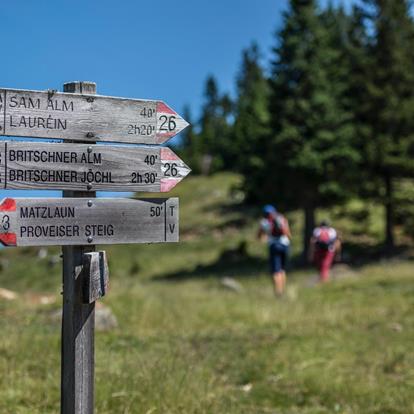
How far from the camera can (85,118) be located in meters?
4.03

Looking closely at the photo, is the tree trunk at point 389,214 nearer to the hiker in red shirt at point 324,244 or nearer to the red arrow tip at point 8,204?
the hiker in red shirt at point 324,244

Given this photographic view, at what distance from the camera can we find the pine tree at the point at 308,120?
94.9 ft

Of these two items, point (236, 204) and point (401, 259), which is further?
point (236, 204)

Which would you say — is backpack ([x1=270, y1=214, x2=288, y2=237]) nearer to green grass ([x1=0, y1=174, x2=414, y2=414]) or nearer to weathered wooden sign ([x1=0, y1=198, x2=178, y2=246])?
green grass ([x1=0, y1=174, x2=414, y2=414])

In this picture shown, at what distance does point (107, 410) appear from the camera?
17.9 feet

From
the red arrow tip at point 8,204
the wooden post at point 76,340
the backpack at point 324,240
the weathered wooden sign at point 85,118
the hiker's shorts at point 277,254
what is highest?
the weathered wooden sign at point 85,118

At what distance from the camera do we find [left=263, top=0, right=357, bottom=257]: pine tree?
2892 centimetres

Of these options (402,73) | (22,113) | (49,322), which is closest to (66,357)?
(22,113)

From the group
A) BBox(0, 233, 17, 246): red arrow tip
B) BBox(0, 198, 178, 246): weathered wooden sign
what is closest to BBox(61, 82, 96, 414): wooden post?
BBox(0, 198, 178, 246): weathered wooden sign

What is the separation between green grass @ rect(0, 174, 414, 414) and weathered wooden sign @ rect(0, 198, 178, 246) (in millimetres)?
1833

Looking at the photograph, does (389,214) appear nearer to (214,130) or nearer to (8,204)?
(8,204)

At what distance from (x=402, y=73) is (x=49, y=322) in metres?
23.4

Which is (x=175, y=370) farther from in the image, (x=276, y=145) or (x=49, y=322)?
(x=276, y=145)

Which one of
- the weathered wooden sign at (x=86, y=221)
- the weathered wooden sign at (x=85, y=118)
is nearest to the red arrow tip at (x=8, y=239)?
the weathered wooden sign at (x=86, y=221)
